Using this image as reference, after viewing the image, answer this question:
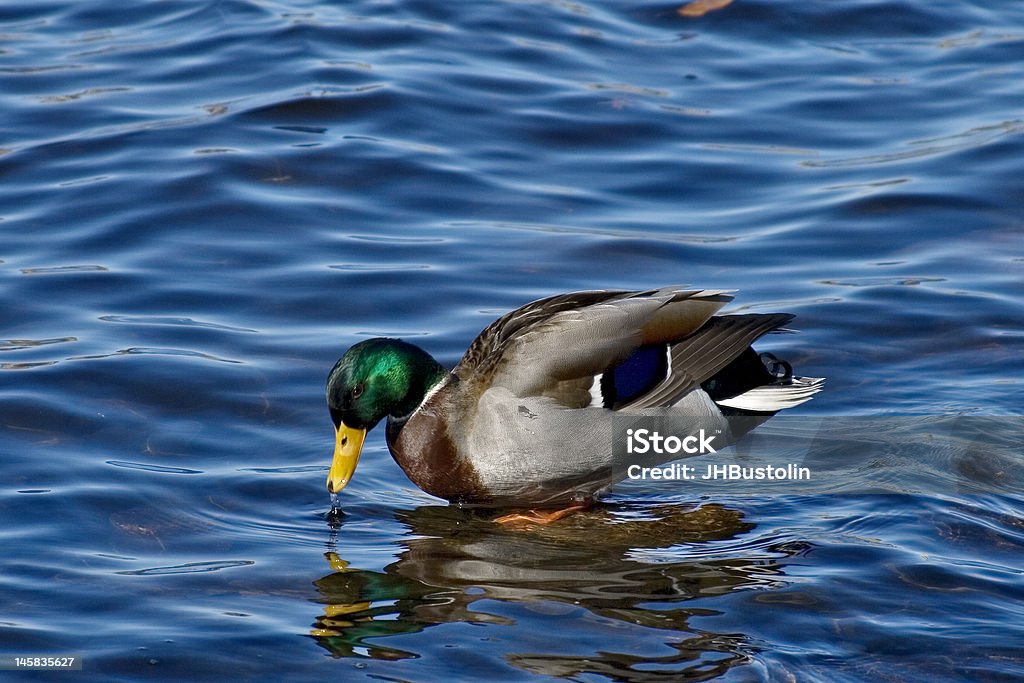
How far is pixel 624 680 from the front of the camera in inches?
167

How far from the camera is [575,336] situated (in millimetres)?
5438

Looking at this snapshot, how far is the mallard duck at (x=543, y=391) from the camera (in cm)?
539

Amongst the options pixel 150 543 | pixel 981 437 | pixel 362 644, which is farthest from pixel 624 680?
pixel 981 437

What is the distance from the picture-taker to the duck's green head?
17.7 ft

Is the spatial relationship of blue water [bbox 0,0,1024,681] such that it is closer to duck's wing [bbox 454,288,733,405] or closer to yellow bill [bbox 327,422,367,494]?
yellow bill [bbox 327,422,367,494]

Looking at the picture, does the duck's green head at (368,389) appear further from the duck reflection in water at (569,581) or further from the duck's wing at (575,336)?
the duck reflection in water at (569,581)

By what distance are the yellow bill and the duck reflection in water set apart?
30cm

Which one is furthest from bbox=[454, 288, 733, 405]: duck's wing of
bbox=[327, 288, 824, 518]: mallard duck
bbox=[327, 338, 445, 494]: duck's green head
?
bbox=[327, 338, 445, 494]: duck's green head

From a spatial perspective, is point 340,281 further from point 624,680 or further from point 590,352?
point 624,680

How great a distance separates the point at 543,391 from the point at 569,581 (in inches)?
28.8

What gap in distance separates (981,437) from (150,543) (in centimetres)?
320

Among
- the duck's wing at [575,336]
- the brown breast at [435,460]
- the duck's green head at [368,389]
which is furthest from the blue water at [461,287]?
the duck's wing at [575,336]

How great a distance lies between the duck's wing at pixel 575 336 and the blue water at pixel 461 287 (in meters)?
0.55

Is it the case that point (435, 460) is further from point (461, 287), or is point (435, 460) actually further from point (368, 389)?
point (461, 287)
